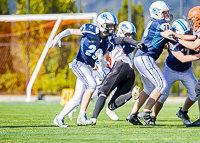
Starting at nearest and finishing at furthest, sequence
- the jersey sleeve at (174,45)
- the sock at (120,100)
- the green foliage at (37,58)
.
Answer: the jersey sleeve at (174,45)
the sock at (120,100)
the green foliage at (37,58)

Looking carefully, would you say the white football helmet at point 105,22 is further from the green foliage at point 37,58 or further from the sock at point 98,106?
the green foliage at point 37,58

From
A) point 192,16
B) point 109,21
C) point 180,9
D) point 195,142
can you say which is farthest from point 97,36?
point 180,9

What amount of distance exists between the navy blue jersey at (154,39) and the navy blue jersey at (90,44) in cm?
57

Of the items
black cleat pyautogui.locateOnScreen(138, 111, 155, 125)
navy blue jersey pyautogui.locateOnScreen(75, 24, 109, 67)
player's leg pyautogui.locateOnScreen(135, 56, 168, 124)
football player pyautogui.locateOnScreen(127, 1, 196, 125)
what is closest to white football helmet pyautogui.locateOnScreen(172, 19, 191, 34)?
football player pyautogui.locateOnScreen(127, 1, 196, 125)

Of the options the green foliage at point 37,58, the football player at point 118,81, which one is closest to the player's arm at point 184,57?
the football player at point 118,81

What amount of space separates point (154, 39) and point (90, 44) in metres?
0.90

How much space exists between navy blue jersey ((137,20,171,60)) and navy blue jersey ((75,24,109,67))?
1.87 feet

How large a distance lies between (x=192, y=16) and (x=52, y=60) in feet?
35.5

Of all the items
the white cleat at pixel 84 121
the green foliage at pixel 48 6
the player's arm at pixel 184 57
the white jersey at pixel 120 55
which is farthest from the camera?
the green foliage at pixel 48 6

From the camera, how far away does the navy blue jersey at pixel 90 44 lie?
605cm

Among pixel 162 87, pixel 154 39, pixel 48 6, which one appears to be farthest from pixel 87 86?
pixel 48 6

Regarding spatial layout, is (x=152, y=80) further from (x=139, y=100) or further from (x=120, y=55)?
(x=120, y=55)

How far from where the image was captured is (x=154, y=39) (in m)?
6.07

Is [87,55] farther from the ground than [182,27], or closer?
closer
